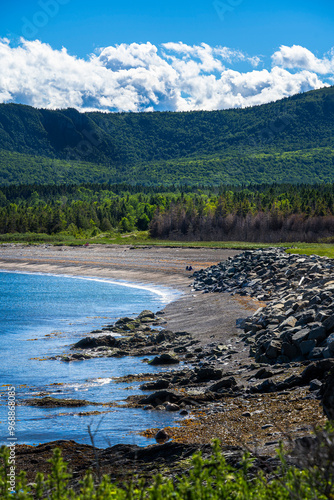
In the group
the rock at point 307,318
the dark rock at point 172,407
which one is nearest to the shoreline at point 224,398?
the dark rock at point 172,407

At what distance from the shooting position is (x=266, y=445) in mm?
9016

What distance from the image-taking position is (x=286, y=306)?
22.8 meters

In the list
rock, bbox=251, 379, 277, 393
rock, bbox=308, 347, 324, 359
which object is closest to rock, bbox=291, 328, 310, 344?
rock, bbox=308, 347, 324, 359

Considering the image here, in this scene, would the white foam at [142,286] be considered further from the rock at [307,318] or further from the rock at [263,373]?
the rock at [263,373]

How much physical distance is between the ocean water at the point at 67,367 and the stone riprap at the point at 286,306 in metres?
4.26

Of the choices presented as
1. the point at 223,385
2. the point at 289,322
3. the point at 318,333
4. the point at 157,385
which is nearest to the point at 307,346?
the point at 318,333

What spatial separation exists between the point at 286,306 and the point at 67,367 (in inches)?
385

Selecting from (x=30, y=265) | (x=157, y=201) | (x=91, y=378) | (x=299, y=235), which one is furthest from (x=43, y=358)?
(x=157, y=201)

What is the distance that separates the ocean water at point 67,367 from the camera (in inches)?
486

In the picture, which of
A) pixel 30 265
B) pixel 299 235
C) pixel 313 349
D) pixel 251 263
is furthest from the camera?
pixel 299 235

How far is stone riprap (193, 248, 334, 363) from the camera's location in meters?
15.7

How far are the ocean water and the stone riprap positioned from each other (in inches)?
168

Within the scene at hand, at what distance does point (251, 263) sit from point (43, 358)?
26.0 m

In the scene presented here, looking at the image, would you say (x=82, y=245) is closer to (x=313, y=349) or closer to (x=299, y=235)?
(x=299, y=235)
